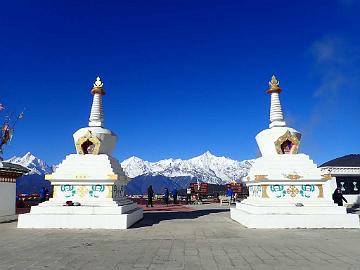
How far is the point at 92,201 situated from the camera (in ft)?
43.9

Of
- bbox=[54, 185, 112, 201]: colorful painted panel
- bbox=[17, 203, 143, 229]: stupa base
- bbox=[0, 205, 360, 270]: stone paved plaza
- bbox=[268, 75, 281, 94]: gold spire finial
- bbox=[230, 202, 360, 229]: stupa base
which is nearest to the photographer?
bbox=[0, 205, 360, 270]: stone paved plaza

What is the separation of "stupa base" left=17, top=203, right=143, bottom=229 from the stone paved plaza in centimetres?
62

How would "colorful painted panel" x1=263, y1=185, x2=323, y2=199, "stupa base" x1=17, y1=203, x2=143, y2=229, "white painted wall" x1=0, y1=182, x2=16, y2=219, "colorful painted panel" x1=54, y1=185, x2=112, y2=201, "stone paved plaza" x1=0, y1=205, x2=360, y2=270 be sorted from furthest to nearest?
"white painted wall" x1=0, y1=182, x2=16, y2=219
"colorful painted panel" x1=54, y1=185, x2=112, y2=201
"colorful painted panel" x1=263, y1=185, x2=323, y2=199
"stupa base" x1=17, y1=203, x2=143, y2=229
"stone paved plaza" x1=0, y1=205, x2=360, y2=270

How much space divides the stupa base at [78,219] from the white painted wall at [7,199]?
7.04 m

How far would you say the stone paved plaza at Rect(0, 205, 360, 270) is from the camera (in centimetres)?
658

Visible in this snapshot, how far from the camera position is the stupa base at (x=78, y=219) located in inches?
488

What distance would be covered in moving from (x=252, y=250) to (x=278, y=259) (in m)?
1.08

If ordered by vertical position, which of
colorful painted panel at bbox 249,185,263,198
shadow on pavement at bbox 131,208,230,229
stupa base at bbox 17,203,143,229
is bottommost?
shadow on pavement at bbox 131,208,230,229

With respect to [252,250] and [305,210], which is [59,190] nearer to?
[252,250]

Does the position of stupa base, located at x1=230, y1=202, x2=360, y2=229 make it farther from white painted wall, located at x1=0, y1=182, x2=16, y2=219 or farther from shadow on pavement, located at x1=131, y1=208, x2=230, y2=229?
white painted wall, located at x1=0, y1=182, x2=16, y2=219

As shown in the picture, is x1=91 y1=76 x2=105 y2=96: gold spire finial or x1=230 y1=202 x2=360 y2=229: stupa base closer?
x1=230 y1=202 x2=360 y2=229: stupa base

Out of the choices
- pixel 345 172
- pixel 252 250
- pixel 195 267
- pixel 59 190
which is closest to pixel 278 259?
pixel 252 250

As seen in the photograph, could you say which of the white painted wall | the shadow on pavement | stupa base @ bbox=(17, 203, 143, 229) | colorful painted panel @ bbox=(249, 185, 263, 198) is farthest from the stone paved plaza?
the white painted wall

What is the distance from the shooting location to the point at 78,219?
40.9 feet
